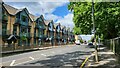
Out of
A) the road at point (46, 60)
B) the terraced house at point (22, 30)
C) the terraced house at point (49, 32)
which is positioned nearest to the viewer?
the road at point (46, 60)

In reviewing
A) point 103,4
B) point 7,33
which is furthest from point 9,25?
point 103,4

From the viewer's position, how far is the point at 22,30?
2111 inches

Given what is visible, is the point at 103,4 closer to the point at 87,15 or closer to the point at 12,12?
the point at 87,15

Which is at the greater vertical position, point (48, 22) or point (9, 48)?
point (48, 22)

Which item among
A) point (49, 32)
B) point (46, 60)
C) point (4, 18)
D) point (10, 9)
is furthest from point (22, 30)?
point (46, 60)

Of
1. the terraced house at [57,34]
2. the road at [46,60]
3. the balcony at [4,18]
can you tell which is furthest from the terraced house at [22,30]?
the road at [46,60]

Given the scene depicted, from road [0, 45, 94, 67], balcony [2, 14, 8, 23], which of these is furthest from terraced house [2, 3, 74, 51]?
road [0, 45, 94, 67]

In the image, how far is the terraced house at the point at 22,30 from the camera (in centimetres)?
4384

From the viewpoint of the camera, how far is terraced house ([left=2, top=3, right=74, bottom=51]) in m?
43.8

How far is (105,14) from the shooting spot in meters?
18.8

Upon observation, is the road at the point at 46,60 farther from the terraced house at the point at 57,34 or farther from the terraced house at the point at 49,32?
the terraced house at the point at 57,34

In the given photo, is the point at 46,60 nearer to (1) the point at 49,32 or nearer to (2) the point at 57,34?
(1) the point at 49,32

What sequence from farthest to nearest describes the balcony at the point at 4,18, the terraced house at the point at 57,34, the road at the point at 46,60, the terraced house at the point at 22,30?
the terraced house at the point at 57,34 → the balcony at the point at 4,18 → the terraced house at the point at 22,30 → the road at the point at 46,60

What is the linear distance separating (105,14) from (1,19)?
2915 centimetres
